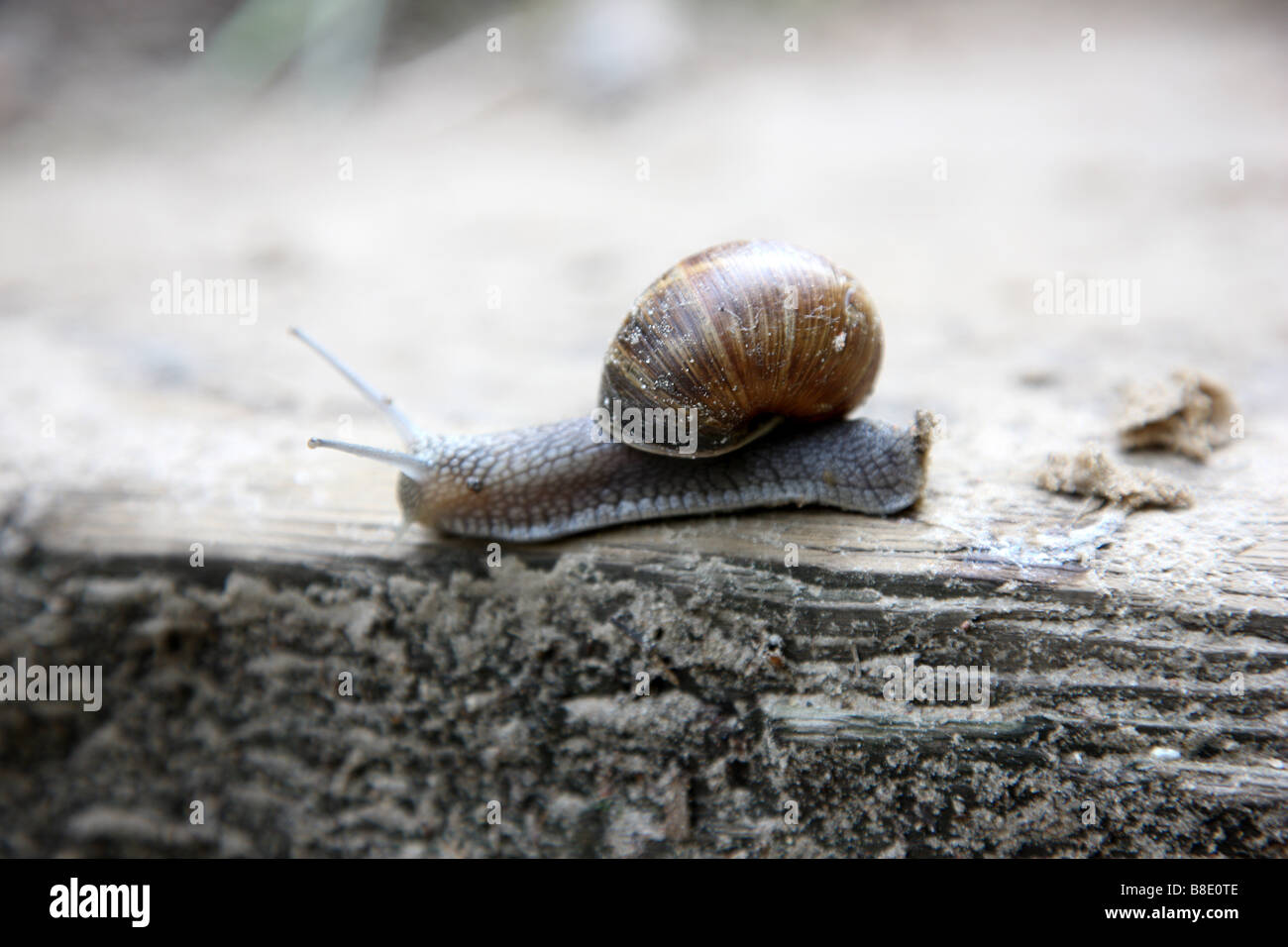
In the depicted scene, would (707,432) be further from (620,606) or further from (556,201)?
(556,201)

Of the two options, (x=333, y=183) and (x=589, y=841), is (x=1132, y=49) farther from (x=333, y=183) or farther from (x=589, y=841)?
(x=589, y=841)

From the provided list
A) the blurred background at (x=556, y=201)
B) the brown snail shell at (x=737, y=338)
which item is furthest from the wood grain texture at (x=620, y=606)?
the brown snail shell at (x=737, y=338)

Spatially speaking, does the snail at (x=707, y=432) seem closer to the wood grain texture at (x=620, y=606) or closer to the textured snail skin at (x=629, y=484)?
the textured snail skin at (x=629, y=484)

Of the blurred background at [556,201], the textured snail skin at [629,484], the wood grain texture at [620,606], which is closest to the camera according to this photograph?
the wood grain texture at [620,606]

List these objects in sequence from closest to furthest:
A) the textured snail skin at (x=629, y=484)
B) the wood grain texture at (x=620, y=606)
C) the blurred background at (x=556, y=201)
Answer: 1. the wood grain texture at (x=620, y=606)
2. the textured snail skin at (x=629, y=484)
3. the blurred background at (x=556, y=201)

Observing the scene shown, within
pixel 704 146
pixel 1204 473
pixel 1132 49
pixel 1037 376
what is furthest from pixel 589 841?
pixel 1132 49

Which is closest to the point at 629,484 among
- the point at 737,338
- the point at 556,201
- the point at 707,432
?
the point at 707,432
